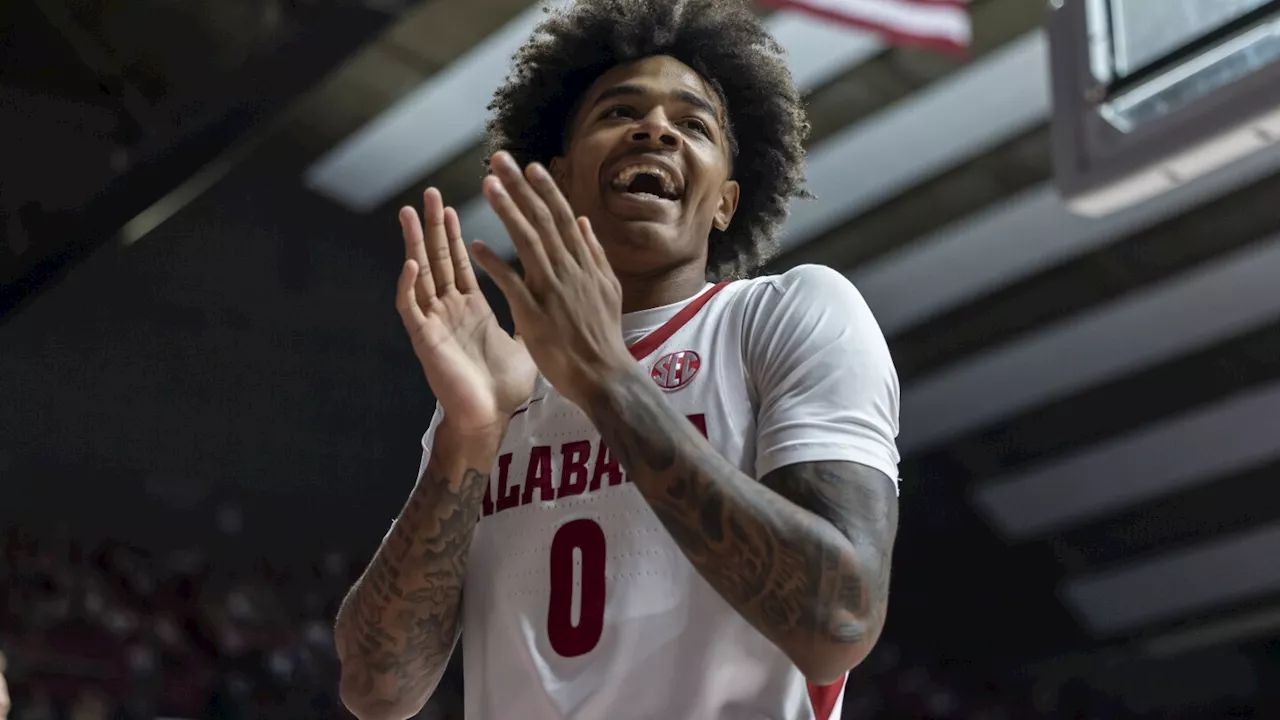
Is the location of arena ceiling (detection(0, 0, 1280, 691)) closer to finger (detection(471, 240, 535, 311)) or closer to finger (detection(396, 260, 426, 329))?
finger (detection(396, 260, 426, 329))

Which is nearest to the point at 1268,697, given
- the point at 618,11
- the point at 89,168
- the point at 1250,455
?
the point at 1250,455

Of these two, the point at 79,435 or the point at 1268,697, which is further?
the point at 1268,697

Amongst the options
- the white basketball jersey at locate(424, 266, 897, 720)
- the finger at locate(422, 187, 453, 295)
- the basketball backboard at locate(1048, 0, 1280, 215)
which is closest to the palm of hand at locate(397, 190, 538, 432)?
the finger at locate(422, 187, 453, 295)

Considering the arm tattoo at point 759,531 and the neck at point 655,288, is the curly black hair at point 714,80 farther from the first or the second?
the arm tattoo at point 759,531

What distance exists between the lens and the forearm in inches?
62.6

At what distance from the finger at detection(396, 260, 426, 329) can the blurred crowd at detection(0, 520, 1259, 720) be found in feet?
13.8

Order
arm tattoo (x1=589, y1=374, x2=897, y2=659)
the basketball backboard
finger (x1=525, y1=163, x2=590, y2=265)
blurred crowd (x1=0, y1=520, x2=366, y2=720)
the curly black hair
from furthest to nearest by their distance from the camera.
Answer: blurred crowd (x1=0, y1=520, x2=366, y2=720) → the basketball backboard → the curly black hair → finger (x1=525, y1=163, x2=590, y2=265) → arm tattoo (x1=589, y1=374, x2=897, y2=659)

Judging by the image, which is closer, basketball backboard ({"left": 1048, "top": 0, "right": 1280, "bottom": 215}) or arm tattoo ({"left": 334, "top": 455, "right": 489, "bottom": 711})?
arm tattoo ({"left": 334, "top": 455, "right": 489, "bottom": 711})

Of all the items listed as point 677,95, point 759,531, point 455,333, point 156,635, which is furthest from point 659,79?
point 156,635

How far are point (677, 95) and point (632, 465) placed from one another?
70 cm

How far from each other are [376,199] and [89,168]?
108 inches

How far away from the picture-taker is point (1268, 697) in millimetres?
9484

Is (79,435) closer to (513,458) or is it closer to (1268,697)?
(513,458)

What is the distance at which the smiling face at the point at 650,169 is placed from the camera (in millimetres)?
1762
